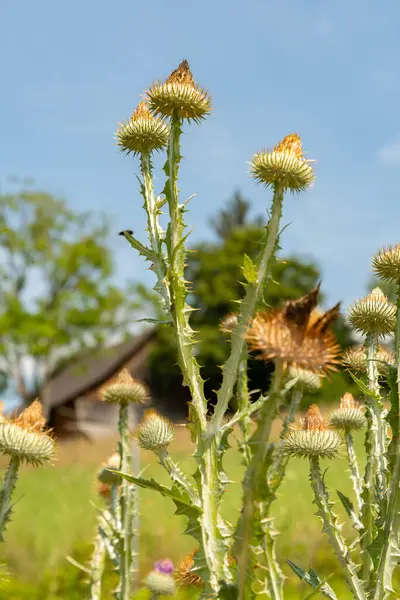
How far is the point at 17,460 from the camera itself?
11.0 ft

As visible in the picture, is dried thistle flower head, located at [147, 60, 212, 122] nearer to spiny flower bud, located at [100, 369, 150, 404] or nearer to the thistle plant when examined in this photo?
the thistle plant

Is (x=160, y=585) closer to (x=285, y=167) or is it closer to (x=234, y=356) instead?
(x=234, y=356)

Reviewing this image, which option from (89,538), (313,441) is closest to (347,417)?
(313,441)

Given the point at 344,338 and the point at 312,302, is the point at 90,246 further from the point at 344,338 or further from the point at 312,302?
the point at 312,302

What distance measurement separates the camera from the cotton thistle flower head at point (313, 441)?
10.6ft

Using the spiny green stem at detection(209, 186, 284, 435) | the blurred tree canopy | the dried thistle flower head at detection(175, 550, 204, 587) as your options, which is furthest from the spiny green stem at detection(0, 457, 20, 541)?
the blurred tree canopy

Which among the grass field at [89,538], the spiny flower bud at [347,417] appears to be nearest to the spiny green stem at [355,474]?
the spiny flower bud at [347,417]

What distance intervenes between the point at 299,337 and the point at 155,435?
1629 mm

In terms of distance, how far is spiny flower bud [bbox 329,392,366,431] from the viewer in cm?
395

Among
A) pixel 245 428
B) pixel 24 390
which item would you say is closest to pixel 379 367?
pixel 245 428

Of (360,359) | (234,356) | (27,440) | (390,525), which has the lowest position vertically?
(390,525)

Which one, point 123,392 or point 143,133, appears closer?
point 143,133

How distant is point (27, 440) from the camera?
10.9 feet

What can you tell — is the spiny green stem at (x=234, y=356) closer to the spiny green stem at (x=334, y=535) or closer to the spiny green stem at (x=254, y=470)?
the spiny green stem at (x=254, y=470)
